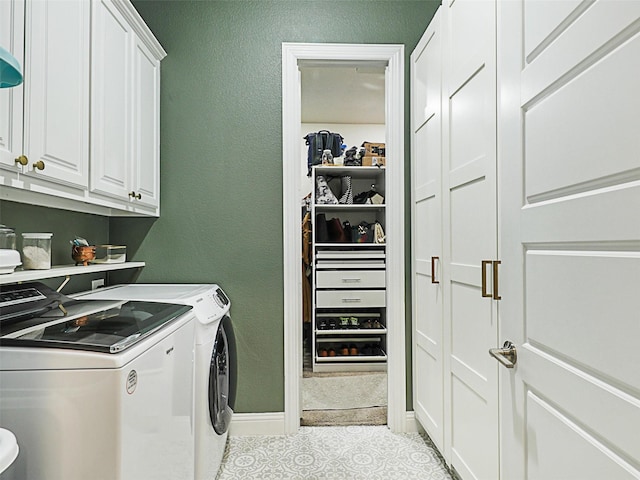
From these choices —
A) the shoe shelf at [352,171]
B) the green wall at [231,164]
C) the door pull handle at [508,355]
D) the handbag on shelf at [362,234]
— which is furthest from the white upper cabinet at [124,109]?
the handbag on shelf at [362,234]

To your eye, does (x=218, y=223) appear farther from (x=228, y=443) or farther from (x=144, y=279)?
(x=228, y=443)

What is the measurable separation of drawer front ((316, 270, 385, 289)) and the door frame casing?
1.26 m

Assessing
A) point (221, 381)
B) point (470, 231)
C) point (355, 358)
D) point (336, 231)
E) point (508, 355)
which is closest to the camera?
point (508, 355)

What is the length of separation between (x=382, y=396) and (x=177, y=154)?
2.24 m

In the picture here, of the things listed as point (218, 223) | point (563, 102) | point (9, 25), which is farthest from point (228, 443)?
point (563, 102)

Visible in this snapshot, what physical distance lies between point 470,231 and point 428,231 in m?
0.58

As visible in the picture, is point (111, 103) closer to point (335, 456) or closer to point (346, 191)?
point (335, 456)

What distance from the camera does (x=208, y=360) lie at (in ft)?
6.22

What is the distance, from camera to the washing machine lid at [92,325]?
106cm

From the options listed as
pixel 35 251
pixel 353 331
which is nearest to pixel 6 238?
pixel 35 251

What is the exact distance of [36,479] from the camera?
1.00 meters

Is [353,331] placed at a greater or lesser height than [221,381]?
lesser

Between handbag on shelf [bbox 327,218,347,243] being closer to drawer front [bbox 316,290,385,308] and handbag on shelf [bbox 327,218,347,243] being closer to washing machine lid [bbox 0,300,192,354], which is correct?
drawer front [bbox 316,290,385,308]

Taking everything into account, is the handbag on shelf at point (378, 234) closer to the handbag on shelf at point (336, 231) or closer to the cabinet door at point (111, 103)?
the handbag on shelf at point (336, 231)
